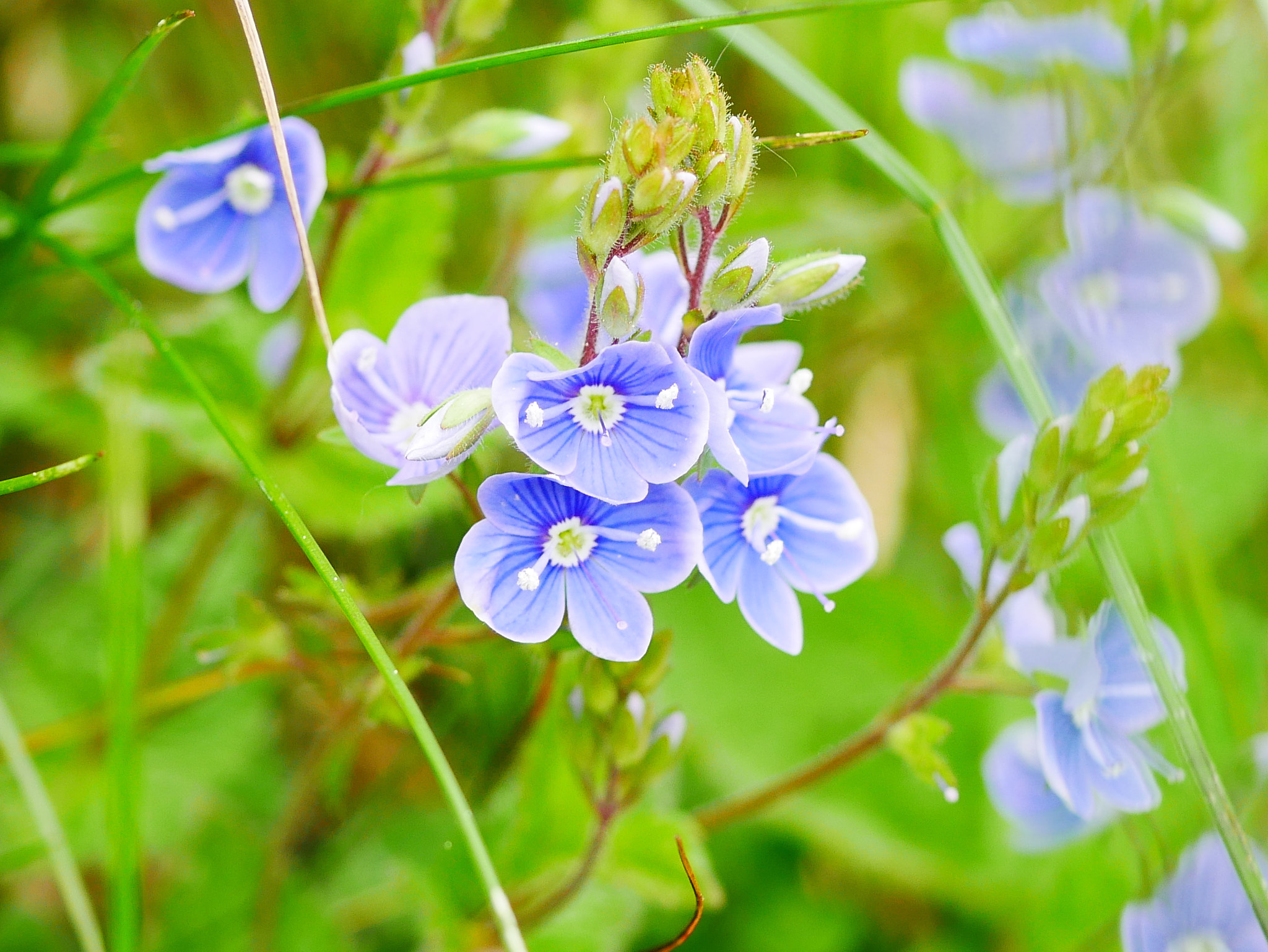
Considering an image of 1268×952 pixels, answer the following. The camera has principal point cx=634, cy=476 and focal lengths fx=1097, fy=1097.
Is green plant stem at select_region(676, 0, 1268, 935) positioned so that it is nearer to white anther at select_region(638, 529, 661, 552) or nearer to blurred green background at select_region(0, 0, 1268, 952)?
blurred green background at select_region(0, 0, 1268, 952)

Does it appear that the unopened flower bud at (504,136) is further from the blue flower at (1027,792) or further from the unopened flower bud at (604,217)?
the blue flower at (1027,792)

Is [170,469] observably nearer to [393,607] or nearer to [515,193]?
[515,193]

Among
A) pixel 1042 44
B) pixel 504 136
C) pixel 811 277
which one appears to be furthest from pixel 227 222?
pixel 1042 44

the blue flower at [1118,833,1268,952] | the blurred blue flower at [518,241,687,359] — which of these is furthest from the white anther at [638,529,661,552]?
the blue flower at [1118,833,1268,952]

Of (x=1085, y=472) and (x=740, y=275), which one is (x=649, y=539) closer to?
(x=740, y=275)

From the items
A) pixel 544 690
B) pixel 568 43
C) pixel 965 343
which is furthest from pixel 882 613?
pixel 568 43
